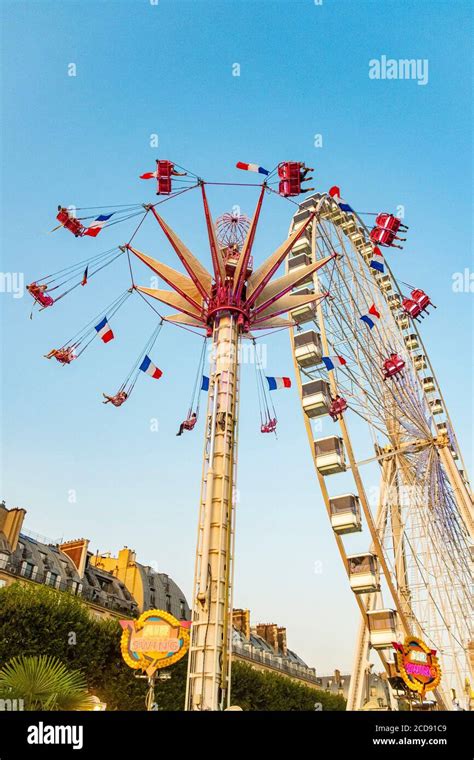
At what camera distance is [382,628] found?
25125mm

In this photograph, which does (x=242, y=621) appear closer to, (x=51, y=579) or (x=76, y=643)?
(x=51, y=579)

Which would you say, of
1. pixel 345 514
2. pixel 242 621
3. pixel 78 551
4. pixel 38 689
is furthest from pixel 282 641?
pixel 38 689

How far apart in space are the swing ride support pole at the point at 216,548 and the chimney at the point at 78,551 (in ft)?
137

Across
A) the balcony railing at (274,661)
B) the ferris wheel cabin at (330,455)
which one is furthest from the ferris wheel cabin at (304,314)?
the balcony railing at (274,661)

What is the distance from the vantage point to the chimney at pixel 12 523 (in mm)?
50938

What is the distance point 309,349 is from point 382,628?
11.7 m

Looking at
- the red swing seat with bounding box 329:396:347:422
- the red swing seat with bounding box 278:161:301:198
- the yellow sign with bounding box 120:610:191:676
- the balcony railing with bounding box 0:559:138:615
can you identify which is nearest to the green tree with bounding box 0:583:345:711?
the balcony railing with bounding box 0:559:138:615

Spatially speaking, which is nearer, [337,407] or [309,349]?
[337,407]

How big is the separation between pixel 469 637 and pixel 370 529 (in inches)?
491

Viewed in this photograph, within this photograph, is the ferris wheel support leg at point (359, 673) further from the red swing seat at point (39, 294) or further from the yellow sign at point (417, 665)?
the red swing seat at point (39, 294)

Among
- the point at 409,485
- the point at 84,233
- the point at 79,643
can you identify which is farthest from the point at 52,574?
the point at 84,233

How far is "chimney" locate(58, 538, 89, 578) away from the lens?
5834 cm
